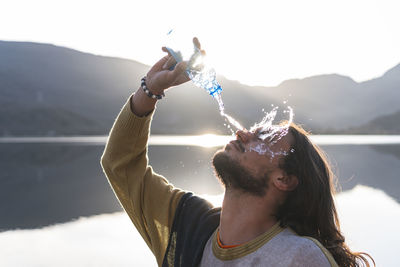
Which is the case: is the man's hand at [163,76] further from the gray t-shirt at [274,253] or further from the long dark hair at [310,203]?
the gray t-shirt at [274,253]

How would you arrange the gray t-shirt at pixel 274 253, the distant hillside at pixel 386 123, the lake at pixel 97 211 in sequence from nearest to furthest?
the gray t-shirt at pixel 274 253
the lake at pixel 97 211
the distant hillside at pixel 386 123

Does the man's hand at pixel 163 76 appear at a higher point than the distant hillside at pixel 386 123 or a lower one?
higher

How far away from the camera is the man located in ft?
6.80

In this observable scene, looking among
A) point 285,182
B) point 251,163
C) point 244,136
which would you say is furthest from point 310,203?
point 244,136

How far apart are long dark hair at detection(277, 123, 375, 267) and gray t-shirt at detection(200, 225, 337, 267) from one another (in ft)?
Answer: 0.50

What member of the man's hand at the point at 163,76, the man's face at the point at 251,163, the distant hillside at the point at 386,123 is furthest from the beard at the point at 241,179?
the distant hillside at the point at 386,123

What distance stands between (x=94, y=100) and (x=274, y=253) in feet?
489

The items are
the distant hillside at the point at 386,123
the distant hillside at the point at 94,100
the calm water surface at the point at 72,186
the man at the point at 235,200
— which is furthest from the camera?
the distant hillside at the point at 386,123

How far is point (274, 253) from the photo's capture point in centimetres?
185

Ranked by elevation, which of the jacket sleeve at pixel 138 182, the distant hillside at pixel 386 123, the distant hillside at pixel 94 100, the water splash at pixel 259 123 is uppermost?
the water splash at pixel 259 123

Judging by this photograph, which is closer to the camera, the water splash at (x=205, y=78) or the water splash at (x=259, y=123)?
the water splash at (x=259, y=123)

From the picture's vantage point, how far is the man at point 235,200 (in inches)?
81.6

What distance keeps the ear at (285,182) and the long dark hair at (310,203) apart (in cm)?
2

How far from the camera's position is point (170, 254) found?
2.35 meters
